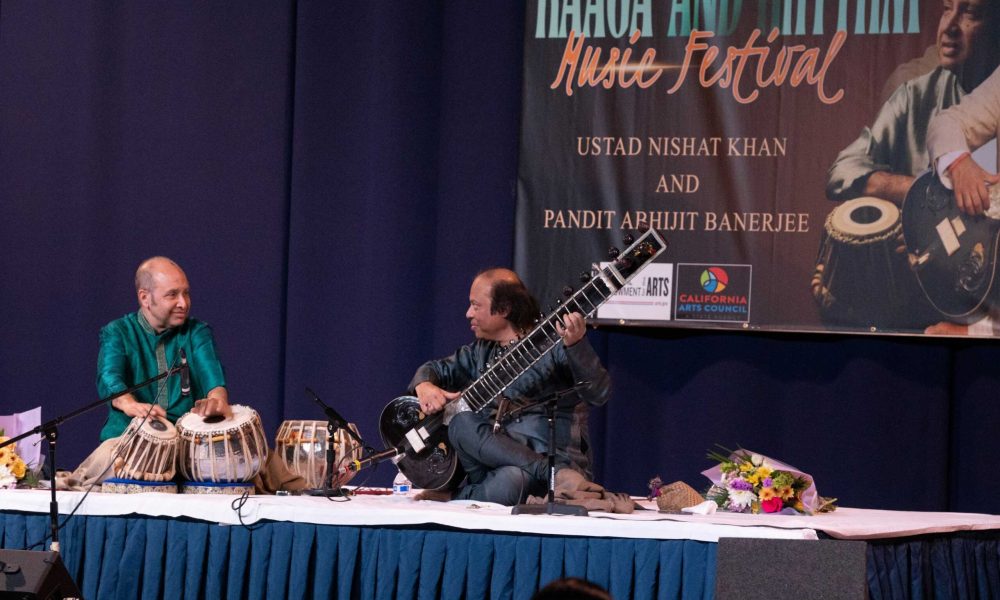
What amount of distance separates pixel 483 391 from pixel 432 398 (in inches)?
6.8

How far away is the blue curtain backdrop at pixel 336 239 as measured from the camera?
19.0 feet

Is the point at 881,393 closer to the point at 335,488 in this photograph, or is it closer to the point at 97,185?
the point at 335,488

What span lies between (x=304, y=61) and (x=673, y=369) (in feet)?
7.46

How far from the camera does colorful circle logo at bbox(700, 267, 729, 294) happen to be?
5805 millimetres

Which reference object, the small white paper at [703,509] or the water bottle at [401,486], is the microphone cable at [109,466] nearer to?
the water bottle at [401,486]

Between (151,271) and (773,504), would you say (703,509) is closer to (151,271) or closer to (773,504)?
(773,504)

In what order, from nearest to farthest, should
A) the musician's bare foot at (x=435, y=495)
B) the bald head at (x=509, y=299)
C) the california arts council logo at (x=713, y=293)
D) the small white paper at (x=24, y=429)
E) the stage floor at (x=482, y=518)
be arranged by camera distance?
the stage floor at (x=482, y=518) → the musician's bare foot at (x=435, y=495) → the bald head at (x=509, y=299) → the small white paper at (x=24, y=429) → the california arts council logo at (x=713, y=293)

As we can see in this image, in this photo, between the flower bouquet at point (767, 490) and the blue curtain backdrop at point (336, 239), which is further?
the blue curtain backdrop at point (336, 239)

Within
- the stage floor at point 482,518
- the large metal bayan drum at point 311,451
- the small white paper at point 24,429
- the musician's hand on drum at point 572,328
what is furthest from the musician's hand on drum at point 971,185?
the small white paper at point 24,429

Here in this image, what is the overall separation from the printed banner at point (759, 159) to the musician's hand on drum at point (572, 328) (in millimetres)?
1638

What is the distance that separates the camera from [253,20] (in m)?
6.56

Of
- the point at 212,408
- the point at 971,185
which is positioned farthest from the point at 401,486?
the point at 971,185

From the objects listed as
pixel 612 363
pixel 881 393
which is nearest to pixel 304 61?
pixel 612 363

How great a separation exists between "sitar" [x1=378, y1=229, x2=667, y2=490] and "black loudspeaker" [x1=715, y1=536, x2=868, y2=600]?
3.64 ft
